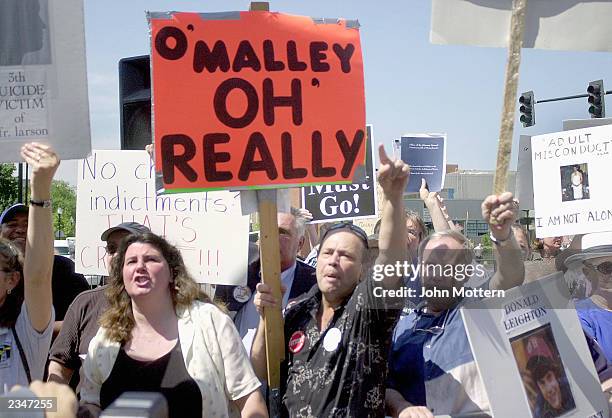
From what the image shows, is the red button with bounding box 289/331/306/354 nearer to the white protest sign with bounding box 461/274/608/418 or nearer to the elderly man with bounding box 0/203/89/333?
the white protest sign with bounding box 461/274/608/418

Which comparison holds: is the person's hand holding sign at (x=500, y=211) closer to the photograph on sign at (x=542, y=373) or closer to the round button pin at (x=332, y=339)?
the photograph on sign at (x=542, y=373)

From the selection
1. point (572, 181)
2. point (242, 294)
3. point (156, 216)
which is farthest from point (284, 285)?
point (572, 181)

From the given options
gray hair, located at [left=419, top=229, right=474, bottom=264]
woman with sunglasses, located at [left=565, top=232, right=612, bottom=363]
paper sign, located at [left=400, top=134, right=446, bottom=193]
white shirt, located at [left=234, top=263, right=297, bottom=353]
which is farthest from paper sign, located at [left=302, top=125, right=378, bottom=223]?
gray hair, located at [left=419, top=229, right=474, bottom=264]

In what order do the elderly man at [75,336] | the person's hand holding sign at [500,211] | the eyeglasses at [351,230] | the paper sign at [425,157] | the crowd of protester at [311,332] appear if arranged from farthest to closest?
the paper sign at [425,157] < the elderly man at [75,336] < the eyeglasses at [351,230] < the crowd of protester at [311,332] < the person's hand holding sign at [500,211]

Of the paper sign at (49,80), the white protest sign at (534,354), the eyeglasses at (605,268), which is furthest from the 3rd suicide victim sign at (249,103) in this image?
the eyeglasses at (605,268)

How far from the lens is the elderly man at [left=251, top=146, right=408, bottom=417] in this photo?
9.02 feet

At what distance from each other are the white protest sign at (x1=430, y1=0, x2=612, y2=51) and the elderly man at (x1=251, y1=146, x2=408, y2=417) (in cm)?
64

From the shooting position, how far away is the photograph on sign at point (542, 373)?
2.54 meters

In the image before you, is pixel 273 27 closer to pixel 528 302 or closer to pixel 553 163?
pixel 528 302

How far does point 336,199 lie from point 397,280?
3.39 m

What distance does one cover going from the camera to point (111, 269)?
327 cm

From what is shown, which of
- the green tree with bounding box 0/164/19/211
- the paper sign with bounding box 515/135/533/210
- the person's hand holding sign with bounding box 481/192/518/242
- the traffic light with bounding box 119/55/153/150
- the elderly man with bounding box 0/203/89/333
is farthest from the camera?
the green tree with bounding box 0/164/19/211

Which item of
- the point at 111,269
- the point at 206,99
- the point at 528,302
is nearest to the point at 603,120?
the point at 528,302

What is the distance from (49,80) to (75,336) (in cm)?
115
